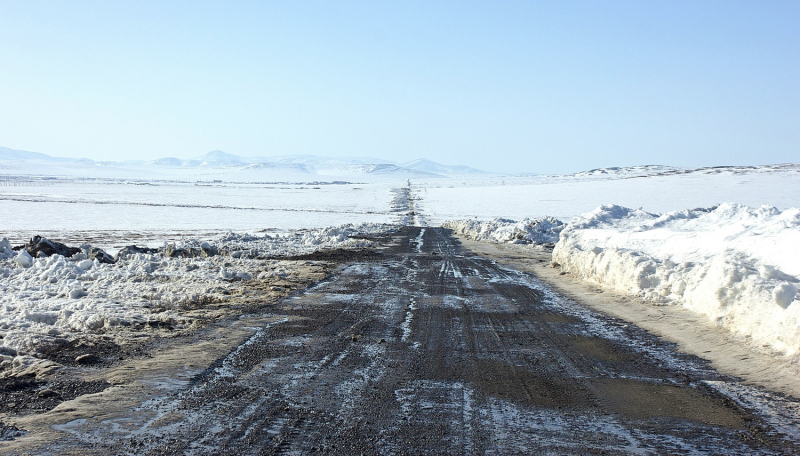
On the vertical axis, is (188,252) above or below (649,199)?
below

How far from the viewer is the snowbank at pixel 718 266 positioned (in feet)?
24.3

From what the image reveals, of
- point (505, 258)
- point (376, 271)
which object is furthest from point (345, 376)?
point (505, 258)

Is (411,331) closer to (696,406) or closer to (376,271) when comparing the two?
(696,406)

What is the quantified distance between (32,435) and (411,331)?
4.87 metres

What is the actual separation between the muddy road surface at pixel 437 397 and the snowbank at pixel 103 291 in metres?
2.02

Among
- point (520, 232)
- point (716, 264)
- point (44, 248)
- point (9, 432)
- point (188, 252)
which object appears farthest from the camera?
point (520, 232)

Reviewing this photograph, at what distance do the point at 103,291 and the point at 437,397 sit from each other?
7295 mm

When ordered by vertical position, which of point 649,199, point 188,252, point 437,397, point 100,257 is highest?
point 649,199

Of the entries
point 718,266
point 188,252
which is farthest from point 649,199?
point 718,266

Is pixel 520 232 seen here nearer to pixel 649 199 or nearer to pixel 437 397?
pixel 437 397

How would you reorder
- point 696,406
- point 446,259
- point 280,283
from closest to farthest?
1. point 696,406
2. point 280,283
3. point 446,259

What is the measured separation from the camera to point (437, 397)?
17.6 ft

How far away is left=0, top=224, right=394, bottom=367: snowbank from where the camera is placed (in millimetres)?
7476

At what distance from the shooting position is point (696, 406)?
528cm
